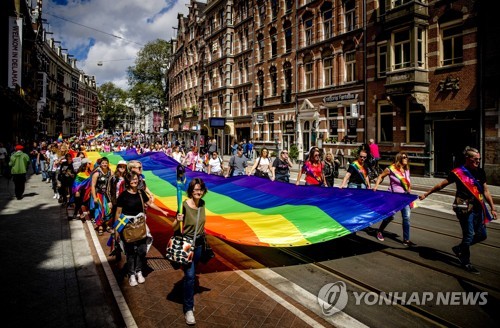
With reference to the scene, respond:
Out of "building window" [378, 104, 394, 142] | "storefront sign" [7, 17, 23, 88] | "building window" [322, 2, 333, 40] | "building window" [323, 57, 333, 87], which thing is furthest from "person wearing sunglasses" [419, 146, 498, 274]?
"storefront sign" [7, 17, 23, 88]

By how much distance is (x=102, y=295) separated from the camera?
16.6 ft

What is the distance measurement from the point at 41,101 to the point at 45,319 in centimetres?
4356

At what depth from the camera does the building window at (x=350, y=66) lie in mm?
24344

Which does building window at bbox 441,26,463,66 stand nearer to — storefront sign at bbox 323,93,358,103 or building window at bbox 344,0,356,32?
storefront sign at bbox 323,93,358,103

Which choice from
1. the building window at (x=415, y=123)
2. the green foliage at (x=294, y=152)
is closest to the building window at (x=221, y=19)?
the green foliage at (x=294, y=152)

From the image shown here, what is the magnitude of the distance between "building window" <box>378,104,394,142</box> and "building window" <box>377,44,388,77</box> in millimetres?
2170

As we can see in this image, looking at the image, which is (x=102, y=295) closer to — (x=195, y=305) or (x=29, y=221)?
(x=195, y=305)

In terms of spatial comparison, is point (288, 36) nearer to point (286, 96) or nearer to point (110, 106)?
point (286, 96)

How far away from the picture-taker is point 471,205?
A: 5.84 metres

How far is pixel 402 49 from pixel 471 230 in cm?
1759

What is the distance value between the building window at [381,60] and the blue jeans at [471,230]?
18.1 metres

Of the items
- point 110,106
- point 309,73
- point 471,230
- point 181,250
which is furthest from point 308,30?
point 110,106

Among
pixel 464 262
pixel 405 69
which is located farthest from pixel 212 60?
pixel 464 262

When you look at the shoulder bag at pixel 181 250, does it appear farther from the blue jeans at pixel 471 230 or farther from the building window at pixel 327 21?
the building window at pixel 327 21
